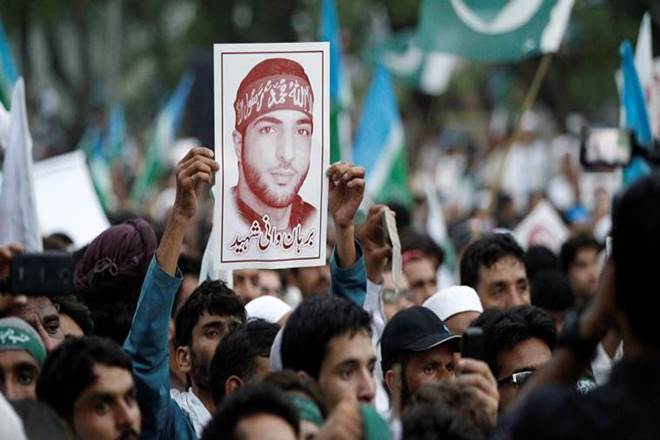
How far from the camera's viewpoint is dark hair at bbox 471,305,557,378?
643 cm

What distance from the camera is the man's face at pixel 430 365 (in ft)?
21.2

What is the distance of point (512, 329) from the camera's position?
253 inches

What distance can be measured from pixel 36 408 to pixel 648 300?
6.02 feet

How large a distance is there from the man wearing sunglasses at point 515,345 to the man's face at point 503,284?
7.00ft

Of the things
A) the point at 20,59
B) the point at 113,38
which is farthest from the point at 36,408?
the point at 20,59

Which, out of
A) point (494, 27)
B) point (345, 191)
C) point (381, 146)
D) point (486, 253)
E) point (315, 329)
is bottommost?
point (315, 329)

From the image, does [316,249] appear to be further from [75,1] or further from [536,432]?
[75,1]

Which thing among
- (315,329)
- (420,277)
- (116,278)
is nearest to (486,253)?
(420,277)

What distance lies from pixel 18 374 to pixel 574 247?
681 cm

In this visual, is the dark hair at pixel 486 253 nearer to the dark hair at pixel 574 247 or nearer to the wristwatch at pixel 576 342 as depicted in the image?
the dark hair at pixel 574 247

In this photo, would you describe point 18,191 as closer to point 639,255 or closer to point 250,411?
point 250,411

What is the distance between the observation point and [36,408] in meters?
4.87

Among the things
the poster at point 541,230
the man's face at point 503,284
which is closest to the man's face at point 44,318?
the man's face at point 503,284

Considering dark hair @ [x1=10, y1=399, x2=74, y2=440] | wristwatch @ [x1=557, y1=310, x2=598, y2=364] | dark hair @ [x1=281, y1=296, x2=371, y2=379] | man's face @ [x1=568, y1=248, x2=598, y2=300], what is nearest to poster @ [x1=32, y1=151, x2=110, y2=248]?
man's face @ [x1=568, y1=248, x2=598, y2=300]
